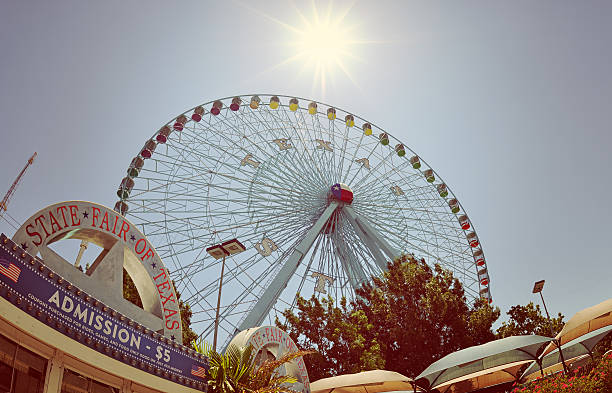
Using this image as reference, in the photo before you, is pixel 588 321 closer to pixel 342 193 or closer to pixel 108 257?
pixel 108 257

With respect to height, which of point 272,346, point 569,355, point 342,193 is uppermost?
point 342,193

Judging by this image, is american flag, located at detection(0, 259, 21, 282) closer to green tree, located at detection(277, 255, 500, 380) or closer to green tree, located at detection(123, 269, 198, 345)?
green tree, located at detection(123, 269, 198, 345)

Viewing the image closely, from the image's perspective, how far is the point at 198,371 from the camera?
10492mm

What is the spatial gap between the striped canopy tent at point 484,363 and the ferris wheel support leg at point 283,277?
7.64 m

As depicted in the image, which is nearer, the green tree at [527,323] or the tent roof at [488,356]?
the tent roof at [488,356]

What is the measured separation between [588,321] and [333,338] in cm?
1160

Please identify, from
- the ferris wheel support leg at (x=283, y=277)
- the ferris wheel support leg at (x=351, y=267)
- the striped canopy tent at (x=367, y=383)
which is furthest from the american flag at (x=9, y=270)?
the ferris wheel support leg at (x=351, y=267)

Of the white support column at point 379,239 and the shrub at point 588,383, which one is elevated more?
the white support column at point 379,239

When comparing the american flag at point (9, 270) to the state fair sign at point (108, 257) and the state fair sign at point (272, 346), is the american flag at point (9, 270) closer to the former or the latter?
the state fair sign at point (108, 257)

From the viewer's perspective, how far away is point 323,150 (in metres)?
30.0

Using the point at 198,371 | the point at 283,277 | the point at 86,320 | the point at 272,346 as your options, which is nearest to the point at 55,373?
the point at 86,320

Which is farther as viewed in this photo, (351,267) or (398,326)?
(351,267)

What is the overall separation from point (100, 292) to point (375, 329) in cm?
1668

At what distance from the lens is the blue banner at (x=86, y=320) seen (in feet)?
22.7
